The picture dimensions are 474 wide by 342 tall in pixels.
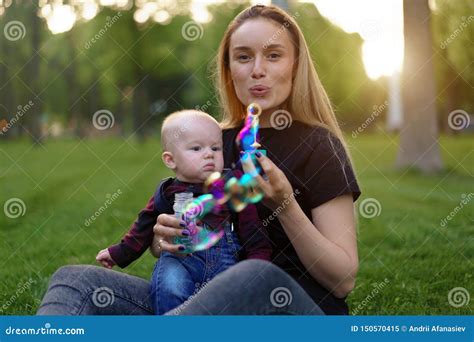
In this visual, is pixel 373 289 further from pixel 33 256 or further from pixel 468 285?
pixel 33 256

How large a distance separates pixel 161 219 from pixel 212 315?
17.8 inches

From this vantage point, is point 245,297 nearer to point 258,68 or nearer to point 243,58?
point 258,68

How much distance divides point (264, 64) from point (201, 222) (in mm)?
679

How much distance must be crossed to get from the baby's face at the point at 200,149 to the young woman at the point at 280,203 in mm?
223

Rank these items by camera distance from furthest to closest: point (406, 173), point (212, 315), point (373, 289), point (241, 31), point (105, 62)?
point (105, 62) → point (406, 173) → point (373, 289) → point (241, 31) → point (212, 315)

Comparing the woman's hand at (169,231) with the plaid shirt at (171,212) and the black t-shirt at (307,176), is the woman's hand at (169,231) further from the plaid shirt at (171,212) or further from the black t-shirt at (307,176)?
the black t-shirt at (307,176)

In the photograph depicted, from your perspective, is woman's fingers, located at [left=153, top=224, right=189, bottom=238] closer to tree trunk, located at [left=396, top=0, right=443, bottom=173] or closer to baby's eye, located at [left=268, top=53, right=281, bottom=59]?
baby's eye, located at [left=268, top=53, right=281, bottom=59]

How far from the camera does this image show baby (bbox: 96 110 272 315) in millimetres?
2629

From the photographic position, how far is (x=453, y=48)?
55.8ft

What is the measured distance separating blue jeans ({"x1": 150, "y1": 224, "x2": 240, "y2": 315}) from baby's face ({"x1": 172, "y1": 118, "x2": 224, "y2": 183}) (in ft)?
0.84

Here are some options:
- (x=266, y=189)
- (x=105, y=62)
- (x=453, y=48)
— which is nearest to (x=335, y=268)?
(x=266, y=189)

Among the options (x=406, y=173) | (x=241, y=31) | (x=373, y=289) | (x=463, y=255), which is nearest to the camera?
(x=241, y=31)

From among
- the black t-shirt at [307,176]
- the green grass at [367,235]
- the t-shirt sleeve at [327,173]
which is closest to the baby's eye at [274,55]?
the black t-shirt at [307,176]

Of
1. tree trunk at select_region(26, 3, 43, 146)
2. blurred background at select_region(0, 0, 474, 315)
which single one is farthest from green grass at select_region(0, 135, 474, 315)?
tree trunk at select_region(26, 3, 43, 146)
